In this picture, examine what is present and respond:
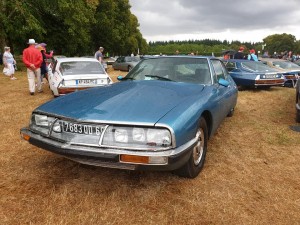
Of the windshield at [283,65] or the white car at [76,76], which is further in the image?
the windshield at [283,65]

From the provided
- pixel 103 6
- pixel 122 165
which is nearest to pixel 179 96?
pixel 122 165

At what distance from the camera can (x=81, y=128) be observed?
9.04 ft

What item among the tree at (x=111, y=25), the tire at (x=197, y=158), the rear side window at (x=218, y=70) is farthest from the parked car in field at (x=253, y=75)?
the tree at (x=111, y=25)

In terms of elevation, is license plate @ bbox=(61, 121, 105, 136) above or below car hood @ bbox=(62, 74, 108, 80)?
below

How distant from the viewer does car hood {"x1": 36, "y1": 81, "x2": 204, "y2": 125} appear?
2.72 meters

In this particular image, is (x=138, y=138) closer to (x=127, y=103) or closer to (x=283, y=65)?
(x=127, y=103)

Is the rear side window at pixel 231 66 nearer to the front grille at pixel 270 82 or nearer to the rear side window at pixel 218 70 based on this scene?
the front grille at pixel 270 82

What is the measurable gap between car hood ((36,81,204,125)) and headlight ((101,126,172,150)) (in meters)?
0.08

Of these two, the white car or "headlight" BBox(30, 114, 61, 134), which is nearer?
"headlight" BBox(30, 114, 61, 134)

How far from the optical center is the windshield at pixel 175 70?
4137 millimetres

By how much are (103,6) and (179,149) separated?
40201 millimetres

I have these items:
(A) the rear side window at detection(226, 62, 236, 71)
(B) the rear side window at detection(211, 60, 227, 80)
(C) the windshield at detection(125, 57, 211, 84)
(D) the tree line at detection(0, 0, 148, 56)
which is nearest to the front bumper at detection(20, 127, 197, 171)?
(C) the windshield at detection(125, 57, 211, 84)

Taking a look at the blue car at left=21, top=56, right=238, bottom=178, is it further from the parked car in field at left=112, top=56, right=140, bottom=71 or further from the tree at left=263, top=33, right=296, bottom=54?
the tree at left=263, top=33, right=296, bottom=54

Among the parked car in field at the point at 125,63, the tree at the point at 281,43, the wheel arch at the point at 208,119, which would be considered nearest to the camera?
the wheel arch at the point at 208,119
